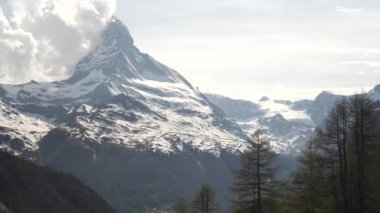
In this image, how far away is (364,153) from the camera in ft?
185

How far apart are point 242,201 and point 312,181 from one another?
10.9 m

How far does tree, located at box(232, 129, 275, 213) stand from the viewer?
189ft

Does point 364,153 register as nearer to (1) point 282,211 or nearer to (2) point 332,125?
(2) point 332,125

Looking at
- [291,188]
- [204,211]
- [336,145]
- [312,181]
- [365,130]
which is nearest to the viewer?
[365,130]

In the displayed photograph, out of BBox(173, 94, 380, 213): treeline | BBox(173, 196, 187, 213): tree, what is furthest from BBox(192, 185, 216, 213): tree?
BBox(173, 94, 380, 213): treeline

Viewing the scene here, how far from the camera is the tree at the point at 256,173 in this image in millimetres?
57594

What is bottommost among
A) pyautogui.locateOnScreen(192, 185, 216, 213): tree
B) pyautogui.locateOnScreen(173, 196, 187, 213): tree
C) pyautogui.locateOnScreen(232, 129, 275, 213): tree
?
pyautogui.locateOnScreen(173, 196, 187, 213): tree

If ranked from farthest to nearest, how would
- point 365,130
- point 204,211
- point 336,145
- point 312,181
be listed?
point 204,211, point 312,181, point 336,145, point 365,130

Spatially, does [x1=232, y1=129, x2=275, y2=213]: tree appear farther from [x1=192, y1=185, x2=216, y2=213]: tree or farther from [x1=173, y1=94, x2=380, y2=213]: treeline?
[x1=192, y1=185, x2=216, y2=213]: tree

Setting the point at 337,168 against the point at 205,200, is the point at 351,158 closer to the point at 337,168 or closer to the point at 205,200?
the point at 337,168

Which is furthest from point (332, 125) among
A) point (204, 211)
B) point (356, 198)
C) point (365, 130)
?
point (204, 211)

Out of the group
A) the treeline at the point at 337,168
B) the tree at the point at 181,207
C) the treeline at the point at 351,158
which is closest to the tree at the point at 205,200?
the tree at the point at 181,207

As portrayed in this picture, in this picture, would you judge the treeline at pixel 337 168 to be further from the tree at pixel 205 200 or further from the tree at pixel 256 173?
the tree at pixel 205 200

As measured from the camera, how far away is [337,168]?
61.6 m
